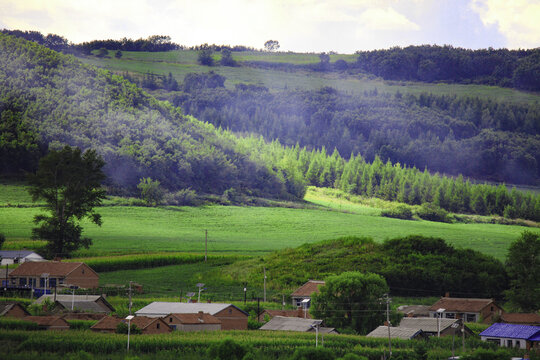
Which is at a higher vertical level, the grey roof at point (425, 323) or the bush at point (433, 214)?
the grey roof at point (425, 323)

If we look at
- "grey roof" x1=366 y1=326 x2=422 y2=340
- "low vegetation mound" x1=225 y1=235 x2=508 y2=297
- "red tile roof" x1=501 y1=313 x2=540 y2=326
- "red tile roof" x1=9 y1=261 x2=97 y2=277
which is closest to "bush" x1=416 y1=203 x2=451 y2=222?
"low vegetation mound" x1=225 y1=235 x2=508 y2=297

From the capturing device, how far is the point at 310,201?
184000 mm

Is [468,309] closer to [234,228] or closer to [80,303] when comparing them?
[80,303]

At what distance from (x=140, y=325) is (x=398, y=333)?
19.6 m

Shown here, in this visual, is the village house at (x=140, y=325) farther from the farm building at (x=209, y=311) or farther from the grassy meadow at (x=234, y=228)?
the grassy meadow at (x=234, y=228)

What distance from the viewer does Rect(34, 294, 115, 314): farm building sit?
63591 millimetres

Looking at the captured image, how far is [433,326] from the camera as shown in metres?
62.8

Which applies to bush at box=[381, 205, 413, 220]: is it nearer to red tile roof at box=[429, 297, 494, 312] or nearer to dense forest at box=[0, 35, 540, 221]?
dense forest at box=[0, 35, 540, 221]

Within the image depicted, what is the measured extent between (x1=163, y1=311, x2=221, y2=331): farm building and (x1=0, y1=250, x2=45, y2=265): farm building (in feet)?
99.0

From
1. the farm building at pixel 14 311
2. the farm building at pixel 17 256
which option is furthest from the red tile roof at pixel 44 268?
the farm building at pixel 14 311

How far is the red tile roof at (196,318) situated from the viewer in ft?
197

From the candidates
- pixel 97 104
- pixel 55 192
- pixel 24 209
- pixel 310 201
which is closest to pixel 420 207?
pixel 310 201

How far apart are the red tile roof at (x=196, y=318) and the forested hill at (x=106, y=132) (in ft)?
310

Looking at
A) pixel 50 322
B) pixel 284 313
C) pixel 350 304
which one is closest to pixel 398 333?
pixel 350 304
